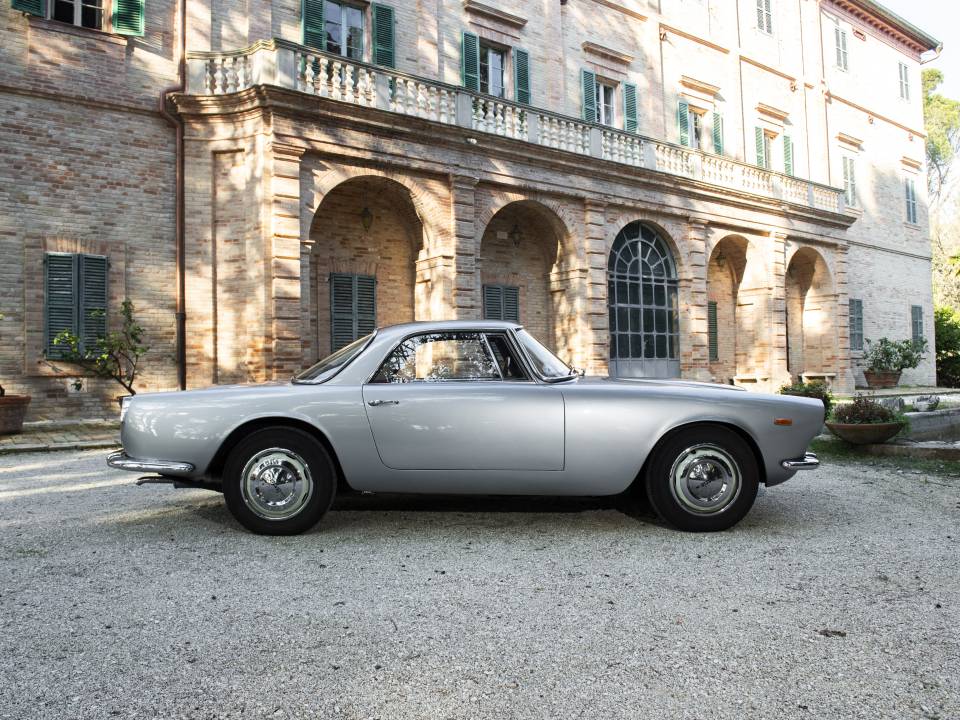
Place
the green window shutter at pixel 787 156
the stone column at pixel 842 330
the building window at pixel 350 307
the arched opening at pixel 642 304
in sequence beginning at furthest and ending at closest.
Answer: the green window shutter at pixel 787 156 → the stone column at pixel 842 330 → the arched opening at pixel 642 304 → the building window at pixel 350 307

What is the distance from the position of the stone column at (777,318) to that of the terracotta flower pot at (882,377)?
551 centimetres

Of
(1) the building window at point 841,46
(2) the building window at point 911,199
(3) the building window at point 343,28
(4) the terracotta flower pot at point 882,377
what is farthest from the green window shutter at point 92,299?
(2) the building window at point 911,199

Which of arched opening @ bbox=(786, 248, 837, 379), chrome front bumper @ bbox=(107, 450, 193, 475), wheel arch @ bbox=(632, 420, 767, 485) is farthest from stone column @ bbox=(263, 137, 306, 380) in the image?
arched opening @ bbox=(786, 248, 837, 379)

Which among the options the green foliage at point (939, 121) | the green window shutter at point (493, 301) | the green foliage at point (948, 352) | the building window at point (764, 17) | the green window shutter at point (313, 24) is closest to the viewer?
the green window shutter at point (313, 24)

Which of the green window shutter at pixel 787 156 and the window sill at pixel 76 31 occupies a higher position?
the green window shutter at pixel 787 156

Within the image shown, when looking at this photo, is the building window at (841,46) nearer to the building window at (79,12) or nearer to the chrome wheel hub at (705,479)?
the building window at (79,12)

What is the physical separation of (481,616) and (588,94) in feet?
52.2

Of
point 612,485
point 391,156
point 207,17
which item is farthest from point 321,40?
point 612,485

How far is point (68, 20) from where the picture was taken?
35.4 feet

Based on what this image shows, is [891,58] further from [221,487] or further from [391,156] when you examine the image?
[221,487]

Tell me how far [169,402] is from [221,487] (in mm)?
607

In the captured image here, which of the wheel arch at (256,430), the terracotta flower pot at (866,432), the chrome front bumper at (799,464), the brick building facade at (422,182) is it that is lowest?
the terracotta flower pot at (866,432)

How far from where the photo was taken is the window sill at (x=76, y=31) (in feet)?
34.4

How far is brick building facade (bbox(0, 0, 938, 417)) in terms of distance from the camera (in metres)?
10.7
